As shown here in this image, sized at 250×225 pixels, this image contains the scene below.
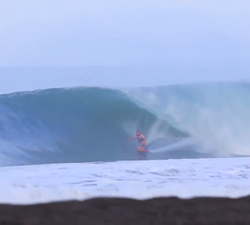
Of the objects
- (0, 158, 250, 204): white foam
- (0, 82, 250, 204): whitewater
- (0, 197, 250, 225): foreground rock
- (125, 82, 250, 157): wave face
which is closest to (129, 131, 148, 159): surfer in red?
(0, 82, 250, 204): whitewater

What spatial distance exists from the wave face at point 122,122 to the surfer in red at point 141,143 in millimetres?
66

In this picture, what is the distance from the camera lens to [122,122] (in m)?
4.54

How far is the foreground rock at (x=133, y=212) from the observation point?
1395 mm

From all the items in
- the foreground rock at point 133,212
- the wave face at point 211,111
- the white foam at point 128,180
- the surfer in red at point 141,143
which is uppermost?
the wave face at point 211,111

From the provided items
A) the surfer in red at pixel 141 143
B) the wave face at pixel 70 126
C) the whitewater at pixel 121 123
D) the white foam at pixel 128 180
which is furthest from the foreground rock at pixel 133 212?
the surfer in red at pixel 141 143

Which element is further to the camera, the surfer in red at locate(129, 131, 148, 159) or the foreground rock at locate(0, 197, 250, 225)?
the surfer in red at locate(129, 131, 148, 159)

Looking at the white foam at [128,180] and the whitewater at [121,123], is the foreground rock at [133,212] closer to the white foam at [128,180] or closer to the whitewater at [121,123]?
the white foam at [128,180]

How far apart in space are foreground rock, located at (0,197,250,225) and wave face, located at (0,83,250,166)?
7.91 feet

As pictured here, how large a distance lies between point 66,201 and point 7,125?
305 centimetres

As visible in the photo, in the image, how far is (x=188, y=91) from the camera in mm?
4488

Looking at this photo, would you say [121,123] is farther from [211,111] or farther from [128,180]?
[128,180]

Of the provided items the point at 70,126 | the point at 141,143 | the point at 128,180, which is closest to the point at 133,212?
the point at 128,180

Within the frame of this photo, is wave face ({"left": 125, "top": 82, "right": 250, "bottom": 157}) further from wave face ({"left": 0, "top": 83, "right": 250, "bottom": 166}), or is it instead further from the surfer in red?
the surfer in red

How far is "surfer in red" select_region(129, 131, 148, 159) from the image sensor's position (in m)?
4.07
